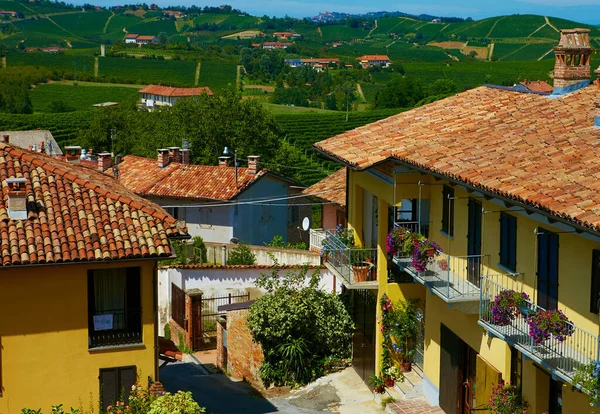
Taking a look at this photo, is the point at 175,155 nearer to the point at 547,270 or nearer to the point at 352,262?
the point at 352,262

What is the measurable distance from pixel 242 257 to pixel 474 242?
15515mm

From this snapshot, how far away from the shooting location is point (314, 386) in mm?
21844

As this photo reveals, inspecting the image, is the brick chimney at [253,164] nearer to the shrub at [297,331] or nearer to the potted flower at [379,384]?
the shrub at [297,331]

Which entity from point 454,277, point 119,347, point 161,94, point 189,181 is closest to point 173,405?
point 119,347

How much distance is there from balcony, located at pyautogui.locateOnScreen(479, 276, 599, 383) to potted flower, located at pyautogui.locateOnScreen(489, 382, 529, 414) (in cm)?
129

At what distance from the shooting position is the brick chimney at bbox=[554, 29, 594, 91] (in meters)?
19.0

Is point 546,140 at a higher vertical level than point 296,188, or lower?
higher

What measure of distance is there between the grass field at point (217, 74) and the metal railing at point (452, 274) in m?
126

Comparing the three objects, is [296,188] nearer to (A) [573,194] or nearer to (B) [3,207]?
(B) [3,207]

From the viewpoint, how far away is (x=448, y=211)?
1809 centimetres

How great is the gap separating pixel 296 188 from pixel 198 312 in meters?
16.4

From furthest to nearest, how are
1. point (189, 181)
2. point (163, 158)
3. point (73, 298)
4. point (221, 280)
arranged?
point (163, 158), point (189, 181), point (221, 280), point (73, 298)

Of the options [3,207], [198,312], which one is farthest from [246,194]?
[3,207]

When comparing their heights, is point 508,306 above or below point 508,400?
above
